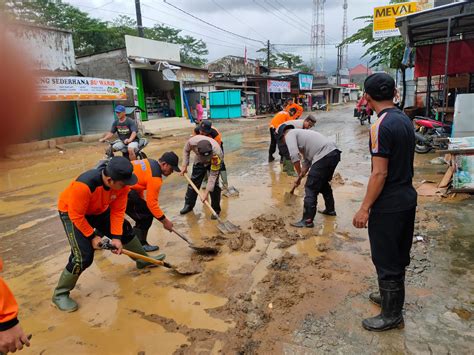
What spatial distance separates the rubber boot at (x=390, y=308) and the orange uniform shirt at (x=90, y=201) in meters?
2.25

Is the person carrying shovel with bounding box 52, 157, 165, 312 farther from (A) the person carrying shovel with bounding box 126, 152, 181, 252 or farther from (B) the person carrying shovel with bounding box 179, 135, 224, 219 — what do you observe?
(B) the person carrying shovel with bounding box 179, 135, 224, 219

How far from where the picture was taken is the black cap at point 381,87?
2.48 m

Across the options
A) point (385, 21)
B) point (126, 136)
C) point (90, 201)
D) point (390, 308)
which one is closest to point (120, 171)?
point (90, 201)

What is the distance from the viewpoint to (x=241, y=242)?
4.31 metres

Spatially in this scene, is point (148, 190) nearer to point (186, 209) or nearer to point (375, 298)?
point (186, 209)

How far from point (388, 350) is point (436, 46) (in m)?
11.3

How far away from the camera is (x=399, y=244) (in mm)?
2568

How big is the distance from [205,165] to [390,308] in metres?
3.44

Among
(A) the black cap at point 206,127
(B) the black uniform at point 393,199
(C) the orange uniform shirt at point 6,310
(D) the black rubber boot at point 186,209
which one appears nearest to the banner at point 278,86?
(A) the black cap at point 206,127

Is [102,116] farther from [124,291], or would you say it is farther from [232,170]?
[124,291]

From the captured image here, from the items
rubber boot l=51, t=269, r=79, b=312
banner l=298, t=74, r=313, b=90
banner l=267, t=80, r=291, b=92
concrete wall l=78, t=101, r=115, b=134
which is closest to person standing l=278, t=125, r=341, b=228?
rubber boot l=51, t=269, r=79, b=312

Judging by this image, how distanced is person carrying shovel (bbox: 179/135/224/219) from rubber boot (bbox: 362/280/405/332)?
2.78m

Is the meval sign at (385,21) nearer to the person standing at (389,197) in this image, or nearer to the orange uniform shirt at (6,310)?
the person standing at (389,197)

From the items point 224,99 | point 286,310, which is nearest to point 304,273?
point 286,310
